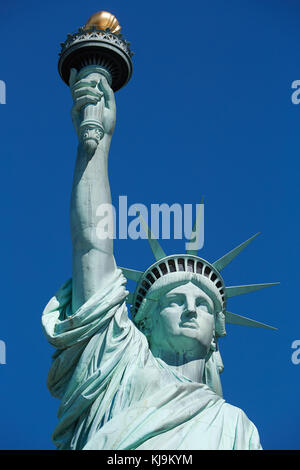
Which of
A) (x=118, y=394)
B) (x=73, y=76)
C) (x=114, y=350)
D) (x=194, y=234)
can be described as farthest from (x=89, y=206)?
(x=194, y=234)

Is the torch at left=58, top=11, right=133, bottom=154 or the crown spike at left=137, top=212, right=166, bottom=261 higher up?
the torch at left=58, top=11, right=133, bottom=154

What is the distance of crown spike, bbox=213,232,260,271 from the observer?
14680mm

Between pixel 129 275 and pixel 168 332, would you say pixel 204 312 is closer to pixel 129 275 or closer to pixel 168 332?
pixel 168 332

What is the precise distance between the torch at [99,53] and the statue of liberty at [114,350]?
0.44ft

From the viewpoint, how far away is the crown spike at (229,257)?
48.2 feet

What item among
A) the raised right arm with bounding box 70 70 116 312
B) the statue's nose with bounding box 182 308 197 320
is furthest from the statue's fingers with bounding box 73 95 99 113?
the statue's nose with bounding box 182 308 197 320

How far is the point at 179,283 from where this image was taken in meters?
13.7

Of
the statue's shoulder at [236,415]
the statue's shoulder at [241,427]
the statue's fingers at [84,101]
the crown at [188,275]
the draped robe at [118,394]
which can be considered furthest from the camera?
the crown at [188,275]

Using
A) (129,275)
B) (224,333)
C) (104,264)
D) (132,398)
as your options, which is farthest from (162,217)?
(132,398)

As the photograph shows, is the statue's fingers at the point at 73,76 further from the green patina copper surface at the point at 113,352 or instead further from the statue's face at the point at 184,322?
the statue's face at the point at 184,322

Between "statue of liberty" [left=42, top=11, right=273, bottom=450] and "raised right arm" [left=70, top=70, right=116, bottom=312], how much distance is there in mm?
14

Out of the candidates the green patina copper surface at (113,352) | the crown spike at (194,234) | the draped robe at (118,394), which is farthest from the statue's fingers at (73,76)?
the crown spike at (194,234)

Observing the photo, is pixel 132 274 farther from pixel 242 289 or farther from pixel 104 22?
pixel 104 22

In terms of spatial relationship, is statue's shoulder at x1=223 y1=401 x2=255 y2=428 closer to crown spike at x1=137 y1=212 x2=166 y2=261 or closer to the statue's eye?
the statue's eye
